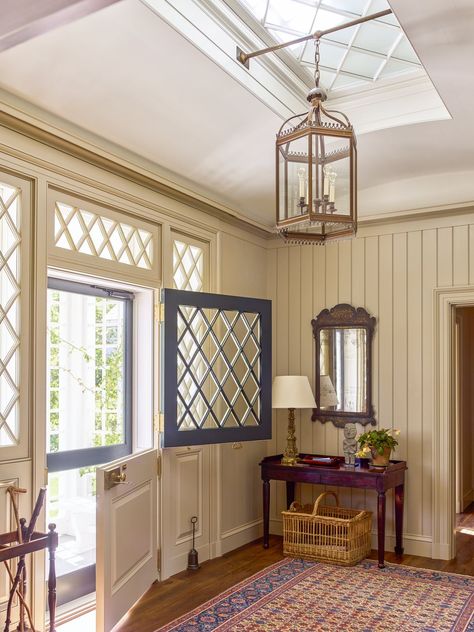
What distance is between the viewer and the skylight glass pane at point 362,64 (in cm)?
353

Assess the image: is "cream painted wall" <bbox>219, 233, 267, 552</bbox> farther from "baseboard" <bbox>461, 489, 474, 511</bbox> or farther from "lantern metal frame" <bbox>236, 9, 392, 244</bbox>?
"baseboard" <bbox>461, 489, 474, 511</bbox>

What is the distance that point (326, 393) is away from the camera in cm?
534

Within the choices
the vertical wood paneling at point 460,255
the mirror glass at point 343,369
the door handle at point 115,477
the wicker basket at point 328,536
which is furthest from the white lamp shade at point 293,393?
the door handle at point 115,477

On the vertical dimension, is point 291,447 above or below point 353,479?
above

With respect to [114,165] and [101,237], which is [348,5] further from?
[101,237]

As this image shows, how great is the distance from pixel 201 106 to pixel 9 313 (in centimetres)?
157

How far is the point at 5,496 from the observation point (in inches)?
121

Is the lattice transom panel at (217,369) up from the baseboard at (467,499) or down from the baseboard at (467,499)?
up

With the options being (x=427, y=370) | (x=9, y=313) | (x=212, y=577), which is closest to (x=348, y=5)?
(x=9, y=313)

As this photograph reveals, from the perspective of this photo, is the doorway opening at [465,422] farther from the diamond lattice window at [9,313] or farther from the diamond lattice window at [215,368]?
the diamond lattice window at [9,313]

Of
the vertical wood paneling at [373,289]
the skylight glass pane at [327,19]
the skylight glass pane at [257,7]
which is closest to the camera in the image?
the skylight glass pane at [257,7]

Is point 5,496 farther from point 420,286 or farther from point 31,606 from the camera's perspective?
point 420,286

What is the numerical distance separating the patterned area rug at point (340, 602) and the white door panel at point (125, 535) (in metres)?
0.34

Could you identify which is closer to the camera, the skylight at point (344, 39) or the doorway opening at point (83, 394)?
the skylight at point (344, 39)
